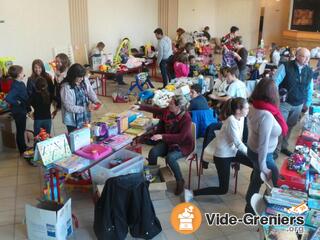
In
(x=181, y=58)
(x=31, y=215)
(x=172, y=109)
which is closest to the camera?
(x=31, y=215)

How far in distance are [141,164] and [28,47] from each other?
Answer: 504 centimetres

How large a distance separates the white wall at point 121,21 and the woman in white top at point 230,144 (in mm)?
6462

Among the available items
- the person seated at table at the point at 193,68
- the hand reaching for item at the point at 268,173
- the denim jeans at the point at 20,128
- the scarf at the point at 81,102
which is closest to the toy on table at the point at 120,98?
the person seated at table at the point at 193,68

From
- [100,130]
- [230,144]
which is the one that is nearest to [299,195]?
[230,144]

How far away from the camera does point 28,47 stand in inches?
306

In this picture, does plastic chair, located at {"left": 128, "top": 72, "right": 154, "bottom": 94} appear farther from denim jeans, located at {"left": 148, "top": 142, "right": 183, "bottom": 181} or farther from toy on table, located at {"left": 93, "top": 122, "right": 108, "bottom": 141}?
toy on table, located at {"left": 93, "top": 122, "right": 108, "bottom": 141}

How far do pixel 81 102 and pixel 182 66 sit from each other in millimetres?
2819

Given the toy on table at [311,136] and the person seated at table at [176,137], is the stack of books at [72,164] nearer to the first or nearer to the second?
the person seated at table at [176,137]

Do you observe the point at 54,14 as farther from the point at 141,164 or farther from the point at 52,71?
the point at 141,164

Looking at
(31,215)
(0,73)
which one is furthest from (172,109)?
(0,73)

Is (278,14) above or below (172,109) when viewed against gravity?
above

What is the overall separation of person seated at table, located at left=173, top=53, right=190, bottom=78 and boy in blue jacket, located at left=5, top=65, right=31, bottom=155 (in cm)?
292

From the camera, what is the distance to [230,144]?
146 inches

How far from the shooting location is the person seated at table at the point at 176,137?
13.5 feet
